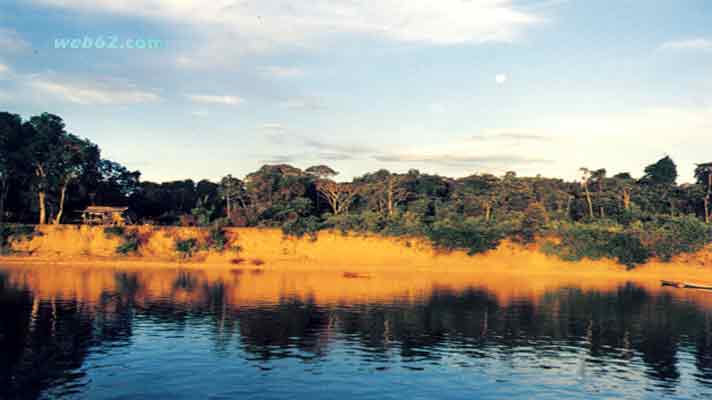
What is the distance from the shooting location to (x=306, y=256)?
80250 millimetres

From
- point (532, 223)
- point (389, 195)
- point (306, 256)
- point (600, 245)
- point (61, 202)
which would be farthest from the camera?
point (389, 195)

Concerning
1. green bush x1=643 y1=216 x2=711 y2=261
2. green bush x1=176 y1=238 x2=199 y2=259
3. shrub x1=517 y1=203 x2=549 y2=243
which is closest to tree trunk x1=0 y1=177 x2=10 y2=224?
green bush x1=176 y1=238 x2=199 y2=259

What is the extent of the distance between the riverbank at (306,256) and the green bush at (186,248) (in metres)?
0.41

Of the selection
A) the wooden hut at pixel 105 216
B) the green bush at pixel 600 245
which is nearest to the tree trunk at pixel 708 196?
the green bush at pixel 600 245

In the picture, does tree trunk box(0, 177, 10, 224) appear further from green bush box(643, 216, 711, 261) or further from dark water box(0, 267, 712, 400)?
green bush box(643, 216, 711, 261)

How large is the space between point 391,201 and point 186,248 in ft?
110

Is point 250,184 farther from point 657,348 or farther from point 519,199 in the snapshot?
point 657,348

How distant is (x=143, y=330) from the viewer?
33938mm

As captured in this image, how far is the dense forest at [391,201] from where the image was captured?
79.4 m

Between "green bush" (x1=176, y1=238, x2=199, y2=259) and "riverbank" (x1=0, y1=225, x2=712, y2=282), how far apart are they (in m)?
0.41

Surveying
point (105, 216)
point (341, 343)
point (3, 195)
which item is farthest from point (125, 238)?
point (341, 343)

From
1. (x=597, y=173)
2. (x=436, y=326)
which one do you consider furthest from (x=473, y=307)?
(x=597, y=173)

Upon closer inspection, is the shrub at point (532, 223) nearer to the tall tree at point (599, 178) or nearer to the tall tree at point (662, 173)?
the tall tree at point (599, 178)

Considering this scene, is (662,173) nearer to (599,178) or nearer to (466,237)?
(599,178)
